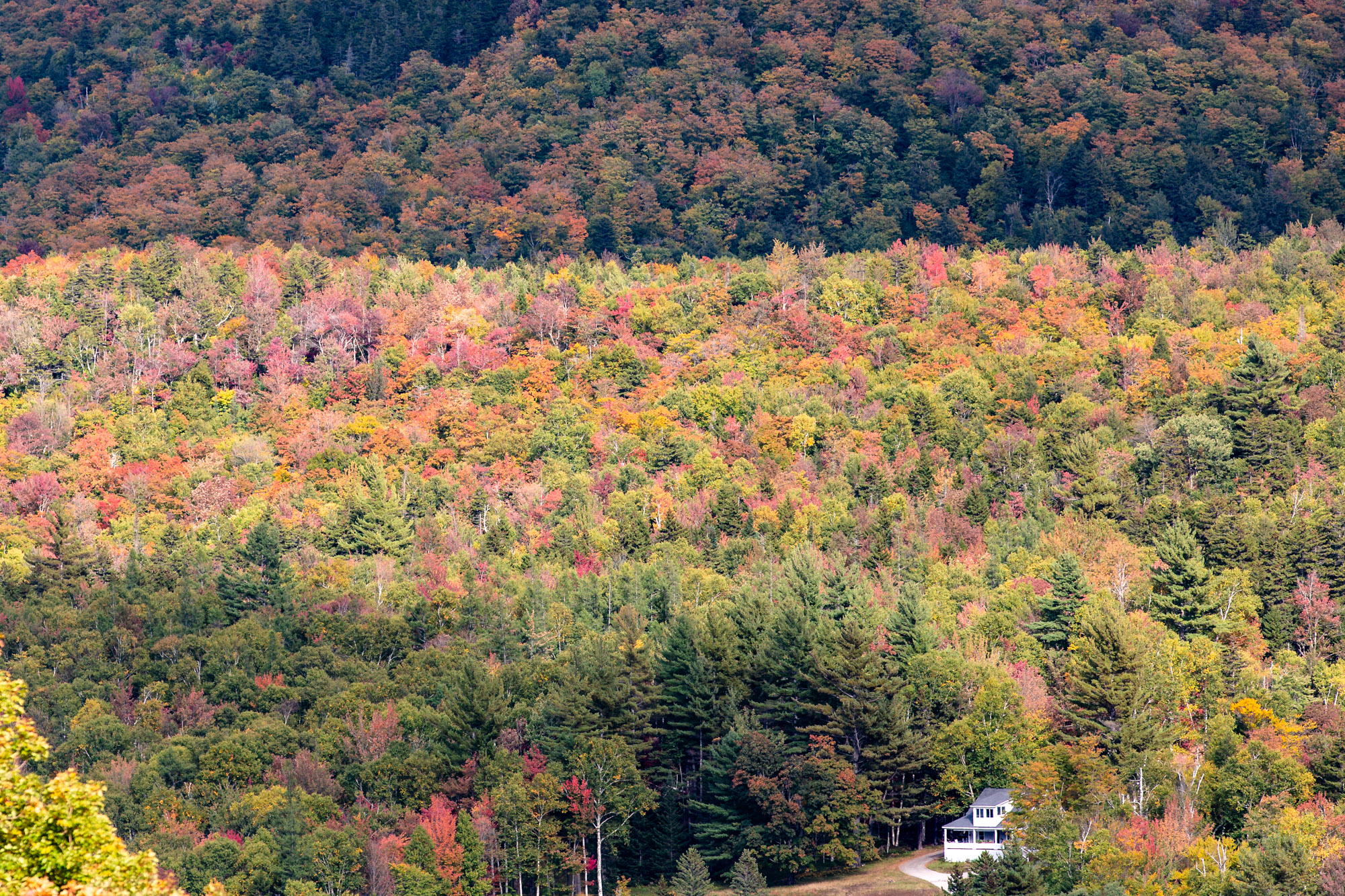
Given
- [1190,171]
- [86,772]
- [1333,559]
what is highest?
[1190,171]

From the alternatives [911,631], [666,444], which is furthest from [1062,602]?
[666,444]

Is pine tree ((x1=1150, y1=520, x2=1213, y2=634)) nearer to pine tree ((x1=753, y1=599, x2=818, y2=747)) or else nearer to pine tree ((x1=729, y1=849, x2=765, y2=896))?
pine tree ((x1=753, y1=599, x2=818, y2=747))

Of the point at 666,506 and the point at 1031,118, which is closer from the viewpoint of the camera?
the point at 666,506

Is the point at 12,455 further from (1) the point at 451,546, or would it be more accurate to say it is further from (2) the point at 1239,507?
(2) the point at 1239,507

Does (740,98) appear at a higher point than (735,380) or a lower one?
higher

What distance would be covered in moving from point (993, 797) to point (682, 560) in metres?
28.1

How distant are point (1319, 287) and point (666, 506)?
50759 mm

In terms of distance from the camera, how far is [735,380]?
11281 cm

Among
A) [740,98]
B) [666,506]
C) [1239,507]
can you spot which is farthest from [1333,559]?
[740,98]

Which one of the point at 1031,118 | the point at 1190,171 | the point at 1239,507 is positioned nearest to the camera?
the point at 1239,507

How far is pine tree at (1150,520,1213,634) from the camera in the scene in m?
71.6

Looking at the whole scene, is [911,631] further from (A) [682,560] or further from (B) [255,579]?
(B) [255,579]

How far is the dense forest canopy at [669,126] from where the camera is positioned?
149500 mm

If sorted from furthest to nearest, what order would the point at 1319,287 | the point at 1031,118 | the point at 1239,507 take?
1. the point at 1031,118
2. the point at 1319,287
3. the point at 1239,507
